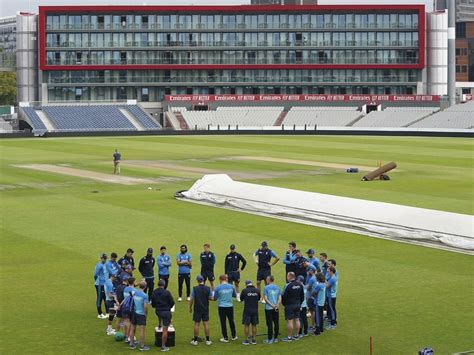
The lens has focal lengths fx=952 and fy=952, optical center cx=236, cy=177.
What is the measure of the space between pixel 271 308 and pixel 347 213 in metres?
17.1

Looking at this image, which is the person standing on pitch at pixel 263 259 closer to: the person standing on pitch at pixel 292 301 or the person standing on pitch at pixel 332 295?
the person standing on pitch at pixel 332 295

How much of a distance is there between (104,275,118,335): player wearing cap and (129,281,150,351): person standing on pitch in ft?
3.69

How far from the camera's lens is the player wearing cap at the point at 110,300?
2181 centimetres

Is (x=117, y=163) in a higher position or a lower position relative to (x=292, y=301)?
higher

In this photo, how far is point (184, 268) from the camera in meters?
24.8

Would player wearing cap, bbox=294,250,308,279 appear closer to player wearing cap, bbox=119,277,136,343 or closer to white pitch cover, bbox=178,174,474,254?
player wearing cap, bbox=119,277,136,343

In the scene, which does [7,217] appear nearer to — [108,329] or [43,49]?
[108,329]

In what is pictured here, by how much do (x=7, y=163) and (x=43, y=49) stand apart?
7495 cm

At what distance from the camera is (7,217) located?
4106cm

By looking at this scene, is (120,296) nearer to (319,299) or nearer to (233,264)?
(233,264)

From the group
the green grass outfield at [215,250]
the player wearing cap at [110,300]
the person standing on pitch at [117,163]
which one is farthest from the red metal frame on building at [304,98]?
the player wearing cap at [110,300]

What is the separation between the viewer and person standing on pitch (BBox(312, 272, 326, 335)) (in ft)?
71.4

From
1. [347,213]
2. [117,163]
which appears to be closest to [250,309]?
[347,213]

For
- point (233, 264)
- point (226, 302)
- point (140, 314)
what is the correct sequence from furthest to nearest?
point (233, 264) < point (226, 302) < point (140, 314)
